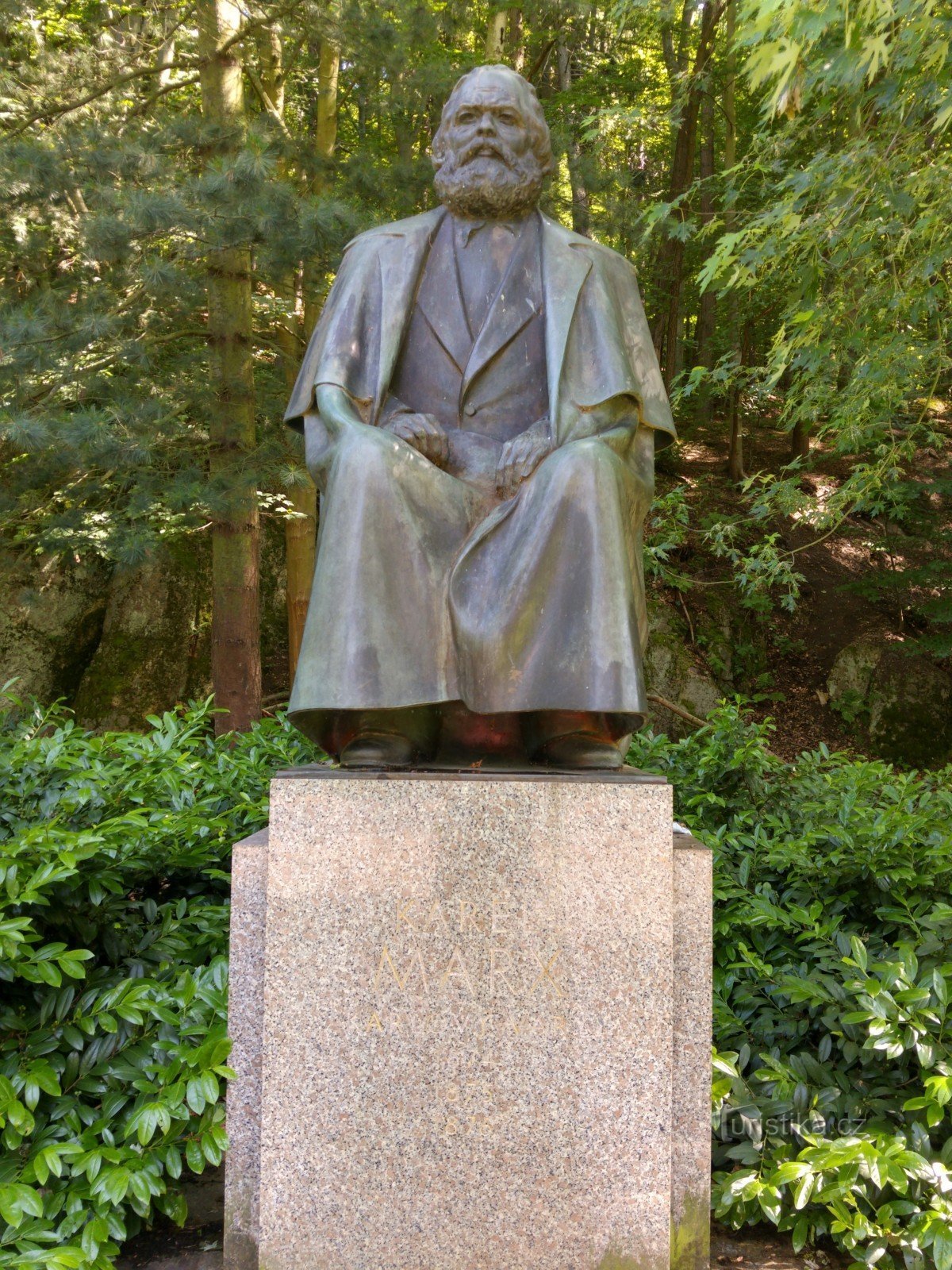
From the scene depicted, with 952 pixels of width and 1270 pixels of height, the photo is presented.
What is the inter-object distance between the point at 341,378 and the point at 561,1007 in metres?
1.68

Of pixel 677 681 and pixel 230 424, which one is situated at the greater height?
pixel 230 424

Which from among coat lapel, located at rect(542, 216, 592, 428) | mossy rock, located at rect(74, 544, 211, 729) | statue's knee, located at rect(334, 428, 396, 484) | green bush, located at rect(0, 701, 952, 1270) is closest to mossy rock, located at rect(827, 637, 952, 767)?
mossy rock, located at rect(74, 544, 211, 729)

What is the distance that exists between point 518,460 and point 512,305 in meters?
0.55

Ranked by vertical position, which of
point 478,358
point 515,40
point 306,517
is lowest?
point 306,517

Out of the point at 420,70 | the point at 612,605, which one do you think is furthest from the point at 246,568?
the point at 612,605

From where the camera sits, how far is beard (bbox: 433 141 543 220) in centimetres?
318

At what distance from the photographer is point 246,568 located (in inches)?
298

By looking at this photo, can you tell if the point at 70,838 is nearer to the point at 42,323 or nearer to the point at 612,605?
the point at 612,605

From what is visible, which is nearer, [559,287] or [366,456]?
[366,456]

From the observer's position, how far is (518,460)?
2.86 m

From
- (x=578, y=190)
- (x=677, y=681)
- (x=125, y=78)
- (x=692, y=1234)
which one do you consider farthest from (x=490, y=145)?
(x=677, y=681)

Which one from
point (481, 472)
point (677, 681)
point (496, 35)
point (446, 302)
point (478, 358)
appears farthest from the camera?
point (677, 681)

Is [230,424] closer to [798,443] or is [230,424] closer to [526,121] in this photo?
[526,121]

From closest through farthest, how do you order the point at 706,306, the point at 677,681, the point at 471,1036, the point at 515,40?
the point at 471,1036, the point at 515,40, the point at 677,681, the point at 706,306
